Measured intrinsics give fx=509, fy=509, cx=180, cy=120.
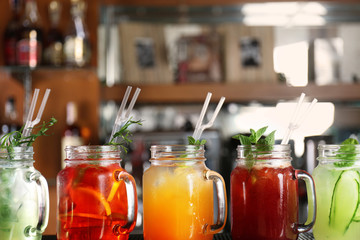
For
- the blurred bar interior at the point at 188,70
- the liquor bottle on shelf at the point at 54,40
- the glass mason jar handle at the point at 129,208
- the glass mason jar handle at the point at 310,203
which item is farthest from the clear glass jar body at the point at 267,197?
the liquor bottle on shelf at the point at 54,40

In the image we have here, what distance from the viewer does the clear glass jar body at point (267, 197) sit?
0.96 metres

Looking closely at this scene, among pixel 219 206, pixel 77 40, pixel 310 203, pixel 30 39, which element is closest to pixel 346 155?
pixel 310 203

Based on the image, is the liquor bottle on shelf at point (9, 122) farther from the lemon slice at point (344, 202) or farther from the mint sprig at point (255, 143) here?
the lemon slice at point (344, 202)

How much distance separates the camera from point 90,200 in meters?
0.93

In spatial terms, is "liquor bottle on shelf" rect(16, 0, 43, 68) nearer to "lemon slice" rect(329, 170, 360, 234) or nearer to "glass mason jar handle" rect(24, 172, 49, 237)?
"glass mason jar handle" rect(24, 172, 49, 237)

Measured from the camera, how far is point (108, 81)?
2.89 meters

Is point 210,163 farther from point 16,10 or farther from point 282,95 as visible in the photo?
point 16,10

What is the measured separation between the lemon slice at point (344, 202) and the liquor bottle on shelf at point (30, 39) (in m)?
1.94

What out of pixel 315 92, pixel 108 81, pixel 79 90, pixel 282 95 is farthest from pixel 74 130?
pixel 315 92

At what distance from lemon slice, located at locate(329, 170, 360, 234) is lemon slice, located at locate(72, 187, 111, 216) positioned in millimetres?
425

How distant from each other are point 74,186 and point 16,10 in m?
2.00

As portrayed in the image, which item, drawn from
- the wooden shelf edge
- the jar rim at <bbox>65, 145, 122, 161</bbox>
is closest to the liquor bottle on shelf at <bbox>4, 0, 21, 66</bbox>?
the wooden shelf edge

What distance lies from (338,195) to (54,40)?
2.03 m

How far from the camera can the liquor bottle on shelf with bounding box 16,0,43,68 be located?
2551mm
